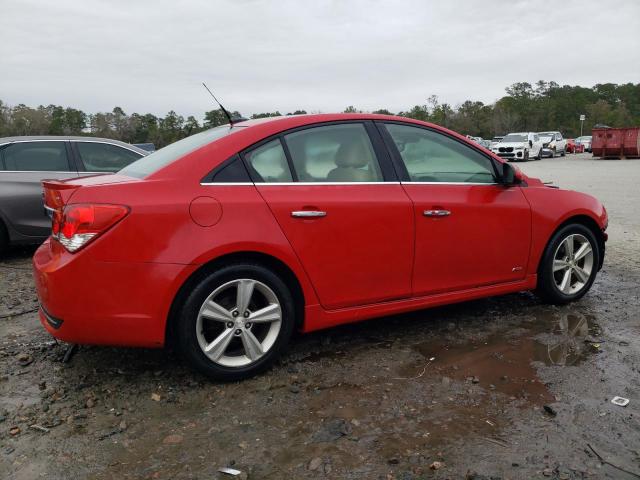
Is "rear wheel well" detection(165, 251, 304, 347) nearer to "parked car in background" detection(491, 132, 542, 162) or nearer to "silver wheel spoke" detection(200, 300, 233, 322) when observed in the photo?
"silver wheel spoke" detection(200, 300, 233, 322)

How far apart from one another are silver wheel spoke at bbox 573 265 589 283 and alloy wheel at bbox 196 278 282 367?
2786 millimetres

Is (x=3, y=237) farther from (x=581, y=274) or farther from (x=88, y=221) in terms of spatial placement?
(x=581, y=274)

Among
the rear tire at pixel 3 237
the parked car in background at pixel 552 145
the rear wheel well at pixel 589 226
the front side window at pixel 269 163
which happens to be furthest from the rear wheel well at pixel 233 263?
the parked car in background at pixel 552 145

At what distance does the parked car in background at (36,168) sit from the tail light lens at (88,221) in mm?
3909

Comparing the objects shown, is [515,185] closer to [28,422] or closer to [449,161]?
[449,161]

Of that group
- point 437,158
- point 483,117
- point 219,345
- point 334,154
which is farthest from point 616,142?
point 483,117

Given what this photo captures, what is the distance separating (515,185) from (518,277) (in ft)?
2.38

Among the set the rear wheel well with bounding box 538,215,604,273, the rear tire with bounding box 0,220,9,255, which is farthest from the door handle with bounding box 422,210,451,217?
the rear tire with bounding box 0,220,9,255

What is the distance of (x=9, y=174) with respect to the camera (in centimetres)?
673

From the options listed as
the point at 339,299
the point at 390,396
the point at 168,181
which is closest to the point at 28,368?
the point at 168,181

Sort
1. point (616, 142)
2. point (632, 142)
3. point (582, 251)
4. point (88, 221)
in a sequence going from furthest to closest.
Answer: point (616, 142)
point (632, 142)
point (582, 251)
point (88, 221)

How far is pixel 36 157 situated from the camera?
22.8ft

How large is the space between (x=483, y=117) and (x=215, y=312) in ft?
307

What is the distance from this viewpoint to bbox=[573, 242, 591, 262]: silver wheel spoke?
15.4 ft
